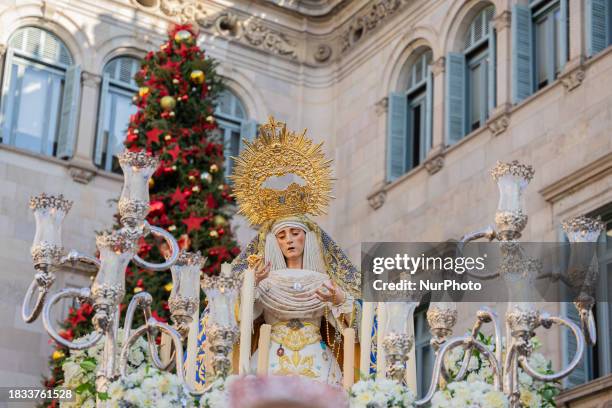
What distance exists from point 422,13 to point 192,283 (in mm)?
11443

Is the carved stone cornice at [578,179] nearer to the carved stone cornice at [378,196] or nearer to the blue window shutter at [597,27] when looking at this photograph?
the blue window shutter at [597,27]

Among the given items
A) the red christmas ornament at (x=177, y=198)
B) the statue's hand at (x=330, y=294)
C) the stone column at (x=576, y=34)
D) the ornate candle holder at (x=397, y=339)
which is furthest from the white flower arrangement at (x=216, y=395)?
the stone column at (x=576, y=34)

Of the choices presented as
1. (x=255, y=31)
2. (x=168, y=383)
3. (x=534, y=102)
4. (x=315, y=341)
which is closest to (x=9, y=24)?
(x=255, y=31)

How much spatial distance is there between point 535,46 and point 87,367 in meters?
9.40

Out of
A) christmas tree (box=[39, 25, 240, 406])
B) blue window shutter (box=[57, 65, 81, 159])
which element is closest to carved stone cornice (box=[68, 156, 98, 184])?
blue window shutter (box=[57, 65, 81, 159])

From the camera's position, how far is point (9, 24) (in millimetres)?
20359

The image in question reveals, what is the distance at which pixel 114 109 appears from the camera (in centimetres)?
2105

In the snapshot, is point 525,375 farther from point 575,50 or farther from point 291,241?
point 575,50

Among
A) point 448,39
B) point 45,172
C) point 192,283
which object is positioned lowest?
point 192,283

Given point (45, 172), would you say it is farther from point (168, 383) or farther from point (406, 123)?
point (168, 383)

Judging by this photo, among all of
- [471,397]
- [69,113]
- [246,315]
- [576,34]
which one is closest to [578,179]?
[576,34]

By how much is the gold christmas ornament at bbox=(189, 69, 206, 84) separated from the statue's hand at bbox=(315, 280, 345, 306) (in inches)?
295

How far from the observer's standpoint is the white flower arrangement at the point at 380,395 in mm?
8922

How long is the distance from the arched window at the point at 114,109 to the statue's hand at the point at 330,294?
9.99m
